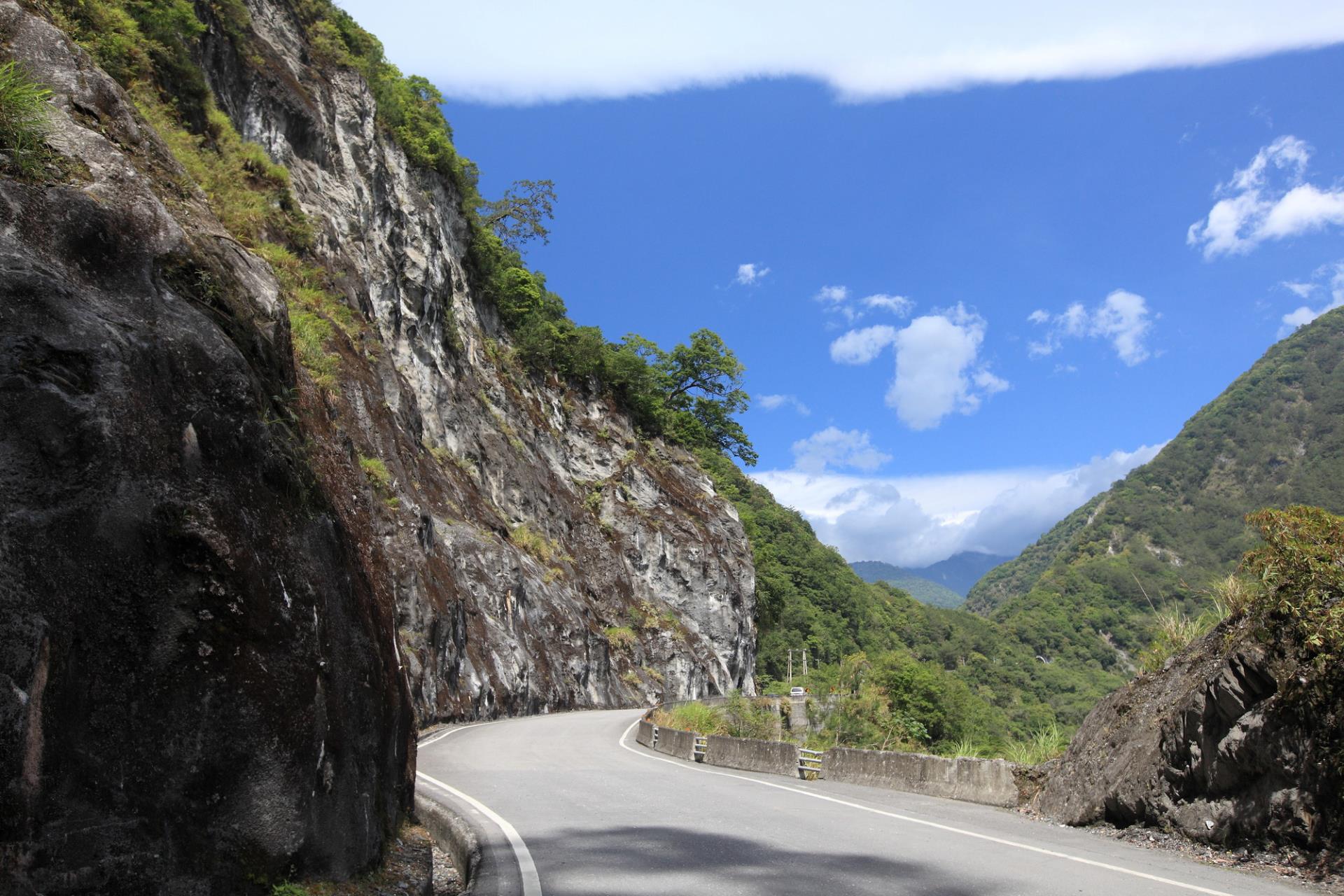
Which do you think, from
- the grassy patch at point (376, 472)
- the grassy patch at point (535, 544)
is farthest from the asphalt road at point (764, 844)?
the grassy patch at point (535, 544)

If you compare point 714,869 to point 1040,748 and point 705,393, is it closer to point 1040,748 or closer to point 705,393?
point 1040,748

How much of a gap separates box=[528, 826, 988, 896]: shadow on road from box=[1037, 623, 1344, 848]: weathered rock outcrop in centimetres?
305

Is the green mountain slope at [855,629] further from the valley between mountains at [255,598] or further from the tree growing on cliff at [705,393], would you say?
the valley between mountains at [255,598]

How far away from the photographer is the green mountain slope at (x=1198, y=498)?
418ft

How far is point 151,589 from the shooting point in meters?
4.61

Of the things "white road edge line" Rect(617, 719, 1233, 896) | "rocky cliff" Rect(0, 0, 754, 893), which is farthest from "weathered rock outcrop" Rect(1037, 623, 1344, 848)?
"rocky cliff" Rect(0, 0, 754, 893)

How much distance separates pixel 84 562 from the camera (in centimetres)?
439

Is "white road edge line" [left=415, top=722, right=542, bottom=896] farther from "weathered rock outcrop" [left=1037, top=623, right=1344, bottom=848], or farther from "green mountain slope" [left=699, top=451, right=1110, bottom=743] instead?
"green mountain slope" [left=699, top=451, right=1110, bottom=743]

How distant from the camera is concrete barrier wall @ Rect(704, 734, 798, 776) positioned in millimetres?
15023

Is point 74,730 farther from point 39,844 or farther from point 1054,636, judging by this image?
point 1054,636

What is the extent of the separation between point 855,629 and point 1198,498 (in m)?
112

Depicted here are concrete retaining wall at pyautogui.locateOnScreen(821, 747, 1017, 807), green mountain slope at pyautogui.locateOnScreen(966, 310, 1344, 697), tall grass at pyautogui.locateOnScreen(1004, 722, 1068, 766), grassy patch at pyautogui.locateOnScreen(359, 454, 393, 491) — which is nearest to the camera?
concrete retaining wall at pyautogui.locateOnScreen(821, 747, 1017, 807)

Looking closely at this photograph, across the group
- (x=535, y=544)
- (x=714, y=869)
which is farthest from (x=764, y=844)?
(x=535, y=544)

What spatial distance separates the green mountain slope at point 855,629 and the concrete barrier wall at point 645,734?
109 feet
